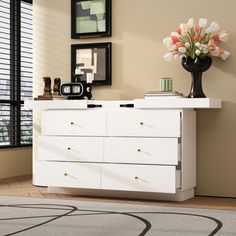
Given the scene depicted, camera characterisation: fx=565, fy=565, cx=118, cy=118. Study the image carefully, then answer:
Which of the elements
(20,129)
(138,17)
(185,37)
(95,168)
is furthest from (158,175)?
(20,129)

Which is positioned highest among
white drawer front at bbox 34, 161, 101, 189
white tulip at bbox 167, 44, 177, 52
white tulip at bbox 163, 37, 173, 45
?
white tulip at bbox 163, 37, 173, 45

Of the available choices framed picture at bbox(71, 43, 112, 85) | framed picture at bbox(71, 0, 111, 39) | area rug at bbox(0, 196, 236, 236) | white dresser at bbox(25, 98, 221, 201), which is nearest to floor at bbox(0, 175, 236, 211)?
white dresser at bbox(25, 98, 221, 201)

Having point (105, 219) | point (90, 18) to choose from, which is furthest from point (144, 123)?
point (90, 18)

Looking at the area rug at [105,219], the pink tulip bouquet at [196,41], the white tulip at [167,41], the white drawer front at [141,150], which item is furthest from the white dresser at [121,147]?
the white tulip at [167,41]

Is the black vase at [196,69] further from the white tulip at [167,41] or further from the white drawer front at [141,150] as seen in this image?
the white drawer front at [141,150]

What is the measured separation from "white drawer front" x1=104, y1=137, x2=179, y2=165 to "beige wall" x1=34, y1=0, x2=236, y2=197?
0.48 m

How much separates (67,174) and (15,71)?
75.2 inches

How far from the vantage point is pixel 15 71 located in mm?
5852

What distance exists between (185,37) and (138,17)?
50 centimetres

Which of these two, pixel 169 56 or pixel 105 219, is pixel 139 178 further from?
pixel 169 56

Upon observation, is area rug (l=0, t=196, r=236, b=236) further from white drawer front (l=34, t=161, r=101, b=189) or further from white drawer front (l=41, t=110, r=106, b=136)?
white drawer front (l=41, t=110, r=106, b=136)

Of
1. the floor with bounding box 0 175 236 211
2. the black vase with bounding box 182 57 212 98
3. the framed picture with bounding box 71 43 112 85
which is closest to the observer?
the floor with bounding box 0 175 236 211

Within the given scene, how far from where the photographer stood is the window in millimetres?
5699

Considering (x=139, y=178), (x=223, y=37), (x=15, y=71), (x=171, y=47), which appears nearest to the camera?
(x=139, y=178)
